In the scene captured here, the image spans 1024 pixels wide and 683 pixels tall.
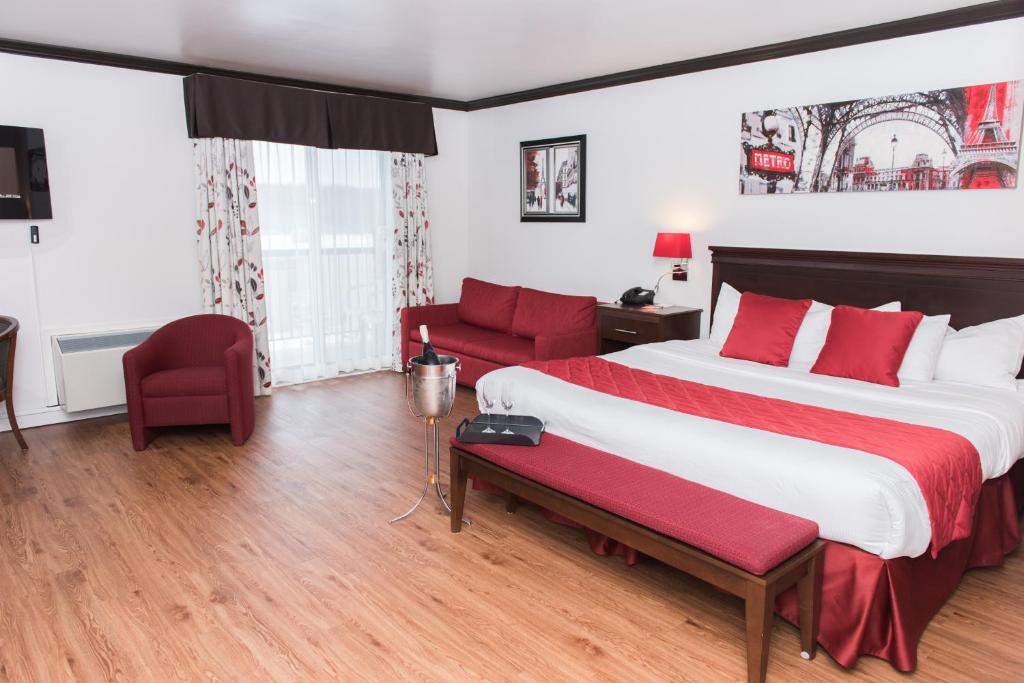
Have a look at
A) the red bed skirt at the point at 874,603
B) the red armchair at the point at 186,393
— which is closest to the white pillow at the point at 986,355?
the red bed skirt at the point at 874,603

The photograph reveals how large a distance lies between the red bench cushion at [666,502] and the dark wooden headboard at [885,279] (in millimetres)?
2149

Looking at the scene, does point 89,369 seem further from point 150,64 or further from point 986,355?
point 986,355

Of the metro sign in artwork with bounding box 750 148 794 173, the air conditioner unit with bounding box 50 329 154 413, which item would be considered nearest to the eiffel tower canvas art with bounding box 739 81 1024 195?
the metro sign in artwork with bounding box 750 148 794 173

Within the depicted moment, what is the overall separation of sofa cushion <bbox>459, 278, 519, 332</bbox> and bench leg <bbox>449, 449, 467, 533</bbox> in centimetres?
288

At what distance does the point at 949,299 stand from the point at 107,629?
169 inches

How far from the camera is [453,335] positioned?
239 inches

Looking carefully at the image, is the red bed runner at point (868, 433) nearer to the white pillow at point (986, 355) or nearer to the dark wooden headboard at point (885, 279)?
the white pillow at point (986, 355)

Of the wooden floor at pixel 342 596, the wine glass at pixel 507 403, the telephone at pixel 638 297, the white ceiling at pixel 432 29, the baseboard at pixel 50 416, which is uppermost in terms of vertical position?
the white ceiling at pixel 432 29

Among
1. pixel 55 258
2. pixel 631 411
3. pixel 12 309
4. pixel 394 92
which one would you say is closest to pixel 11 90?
pixel 55 258

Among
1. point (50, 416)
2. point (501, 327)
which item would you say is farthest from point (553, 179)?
point (50, 416)

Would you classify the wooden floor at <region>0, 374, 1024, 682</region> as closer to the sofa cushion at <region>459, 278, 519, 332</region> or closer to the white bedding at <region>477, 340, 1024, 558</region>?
the white bedding at <region>477, 340, 1024, 558</region>

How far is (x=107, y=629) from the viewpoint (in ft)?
8.54

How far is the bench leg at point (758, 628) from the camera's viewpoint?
218cm

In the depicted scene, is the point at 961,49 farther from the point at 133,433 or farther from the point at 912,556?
the point at 133,433
